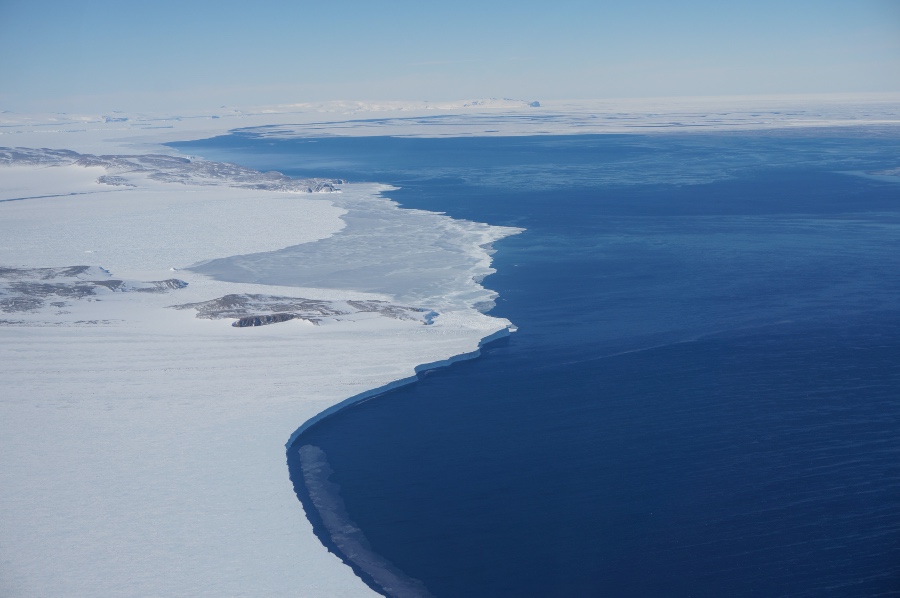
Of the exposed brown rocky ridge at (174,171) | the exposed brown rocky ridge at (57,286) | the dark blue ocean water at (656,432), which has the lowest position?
the dark blue ocean water at (656,432)

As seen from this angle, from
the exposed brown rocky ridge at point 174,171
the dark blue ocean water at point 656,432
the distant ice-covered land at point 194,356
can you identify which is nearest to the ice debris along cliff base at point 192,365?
the distant ice-covered land at point 194,356

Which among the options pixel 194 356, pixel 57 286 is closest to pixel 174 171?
pixel 57 286

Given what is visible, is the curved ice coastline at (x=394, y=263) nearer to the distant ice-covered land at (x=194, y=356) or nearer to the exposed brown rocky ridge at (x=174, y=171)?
the distant ice-covered land at (x=194, y=356)

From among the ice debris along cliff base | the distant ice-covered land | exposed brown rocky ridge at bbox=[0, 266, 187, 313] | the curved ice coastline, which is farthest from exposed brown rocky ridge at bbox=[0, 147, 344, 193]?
exposed brown rocky ridge at bbox=[0, 266, 187, 313]

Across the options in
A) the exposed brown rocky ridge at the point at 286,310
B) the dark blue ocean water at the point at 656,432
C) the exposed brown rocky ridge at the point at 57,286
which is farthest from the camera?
the exposed brown rocky ridge at the point at 57,286

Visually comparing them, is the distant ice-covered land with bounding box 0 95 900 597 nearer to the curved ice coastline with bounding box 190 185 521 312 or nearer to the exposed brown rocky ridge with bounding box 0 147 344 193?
the curved ice coastline with bounding box 190 185 521 312

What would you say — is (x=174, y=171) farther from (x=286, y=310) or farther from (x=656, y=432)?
(x=656, y=432)
